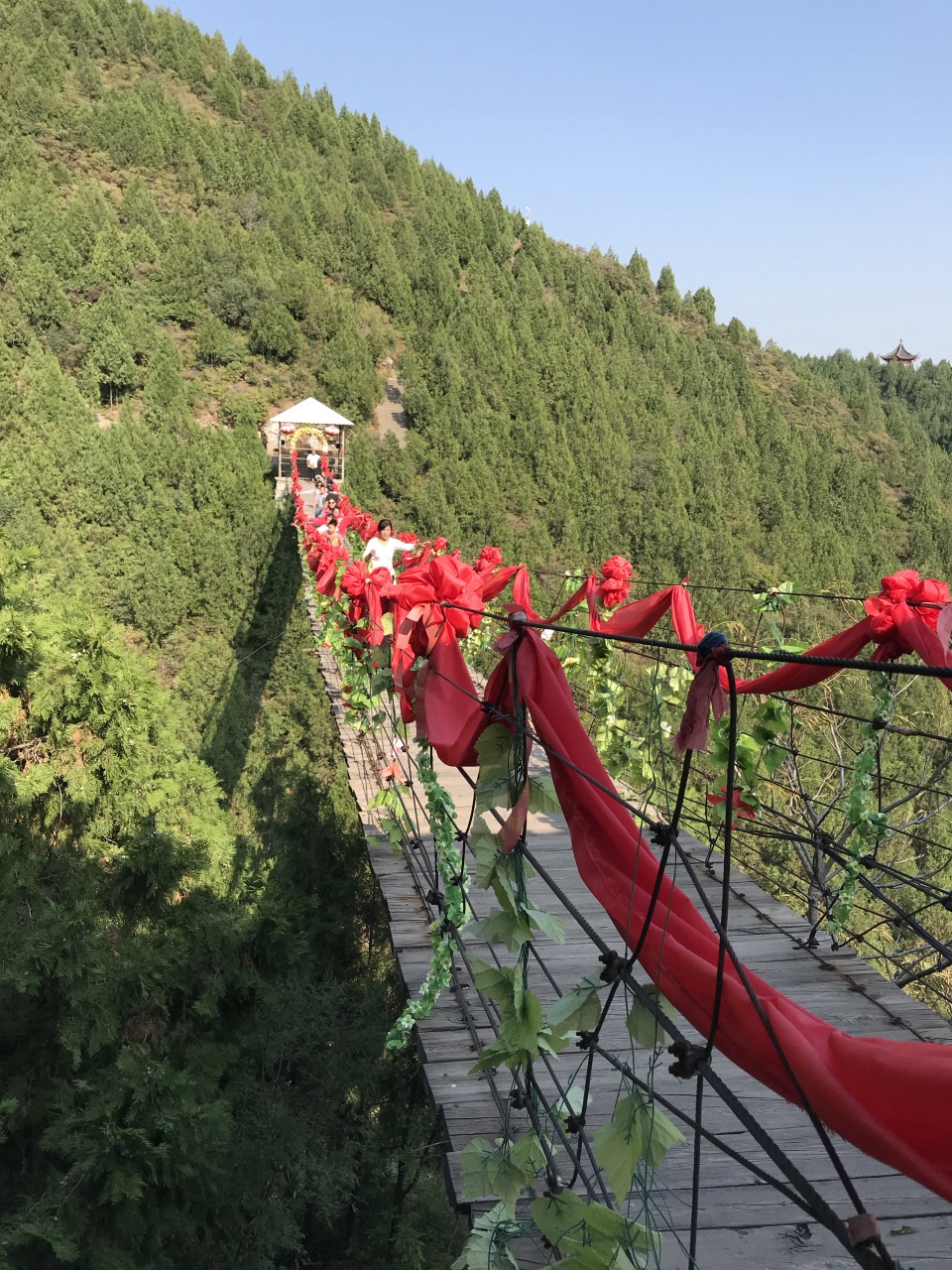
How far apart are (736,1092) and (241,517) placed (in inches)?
695

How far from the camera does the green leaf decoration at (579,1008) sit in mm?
1112

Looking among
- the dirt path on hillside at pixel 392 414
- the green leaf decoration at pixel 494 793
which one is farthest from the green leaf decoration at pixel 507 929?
the dirt path on hillside at pixel 392 414

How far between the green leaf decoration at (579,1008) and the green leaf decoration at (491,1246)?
19.1 inches

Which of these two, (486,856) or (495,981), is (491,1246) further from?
(486,856)

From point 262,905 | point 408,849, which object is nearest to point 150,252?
point 262,905

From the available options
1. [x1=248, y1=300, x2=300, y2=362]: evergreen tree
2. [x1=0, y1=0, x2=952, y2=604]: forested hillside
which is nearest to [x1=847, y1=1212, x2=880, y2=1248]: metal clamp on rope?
[x1=0, y1=0, x2=952, y2=604]: forested hillside

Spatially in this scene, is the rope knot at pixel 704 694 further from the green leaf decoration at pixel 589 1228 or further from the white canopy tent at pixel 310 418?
the white canopy tent at pixel 310 418

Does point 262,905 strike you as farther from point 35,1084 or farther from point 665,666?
point 665,666

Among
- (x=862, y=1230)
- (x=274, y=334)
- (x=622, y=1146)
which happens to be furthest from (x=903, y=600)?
(x=274, y=334)

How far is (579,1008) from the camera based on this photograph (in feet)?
3.66

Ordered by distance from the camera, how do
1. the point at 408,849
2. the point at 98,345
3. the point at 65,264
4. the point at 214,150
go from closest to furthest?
the point at 408,849 → the point at 98,345 → the point at 65,264 → the point at 214,150

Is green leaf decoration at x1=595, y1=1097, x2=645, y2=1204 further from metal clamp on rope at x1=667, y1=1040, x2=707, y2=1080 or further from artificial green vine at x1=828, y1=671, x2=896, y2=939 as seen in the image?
artificial green vine at x1=828, y1=671, x2=896, y2=939

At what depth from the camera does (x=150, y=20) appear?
32.1 meters

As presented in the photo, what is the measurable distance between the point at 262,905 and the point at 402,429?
2018 centimetres
